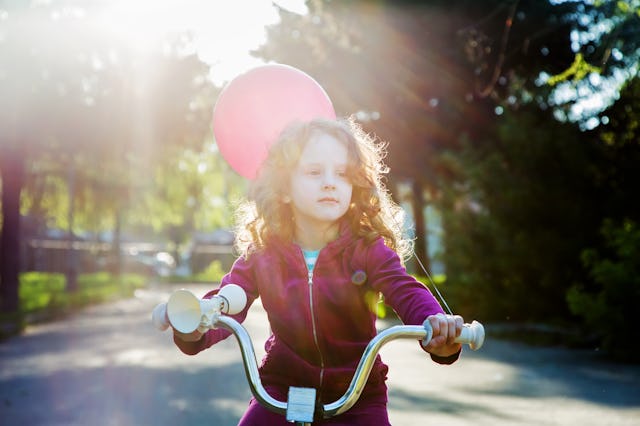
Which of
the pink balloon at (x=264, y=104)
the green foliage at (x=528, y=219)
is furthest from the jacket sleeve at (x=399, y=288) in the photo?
the green foliage at (x=528, y=219)

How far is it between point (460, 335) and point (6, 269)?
711 inches

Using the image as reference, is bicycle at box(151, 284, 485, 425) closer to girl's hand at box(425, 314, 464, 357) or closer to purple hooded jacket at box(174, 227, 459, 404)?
girl's hand at box(425, 314, 464, 357)

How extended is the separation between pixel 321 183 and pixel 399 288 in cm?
46

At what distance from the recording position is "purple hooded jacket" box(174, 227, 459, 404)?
2711 millimetres

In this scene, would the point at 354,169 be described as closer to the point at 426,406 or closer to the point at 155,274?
the point at 426,406

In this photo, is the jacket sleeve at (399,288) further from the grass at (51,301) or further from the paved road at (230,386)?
the grass at (51,301)

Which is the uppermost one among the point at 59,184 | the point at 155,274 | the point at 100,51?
the point at 100,51

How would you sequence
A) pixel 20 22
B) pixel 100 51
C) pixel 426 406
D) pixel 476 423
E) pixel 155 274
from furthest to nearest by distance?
pixel 155 274 → pixel 100 51 → pixel 20 22 → pixel 426 406 → pixel 476 423

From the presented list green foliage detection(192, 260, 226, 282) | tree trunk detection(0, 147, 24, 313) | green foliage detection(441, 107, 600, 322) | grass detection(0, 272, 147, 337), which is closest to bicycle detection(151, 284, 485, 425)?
green foliage detection(441, 107, 600, 322)

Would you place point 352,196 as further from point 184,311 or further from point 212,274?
point 212,274

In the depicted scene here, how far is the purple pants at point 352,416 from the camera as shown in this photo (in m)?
2.59

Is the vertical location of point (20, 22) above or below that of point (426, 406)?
above

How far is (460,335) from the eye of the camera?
7.09 ft

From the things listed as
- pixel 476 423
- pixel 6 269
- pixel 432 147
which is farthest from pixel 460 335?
pixel 432 147
